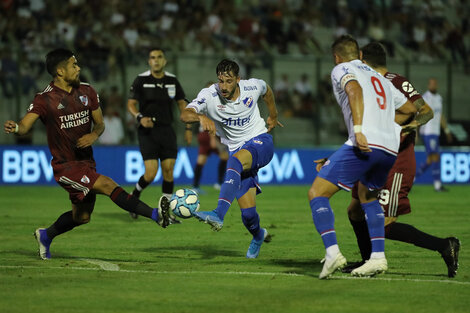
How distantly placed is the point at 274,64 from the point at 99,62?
4.87m

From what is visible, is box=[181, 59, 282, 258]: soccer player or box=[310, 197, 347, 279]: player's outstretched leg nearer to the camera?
box=[310, 197, 347, 279]: player's outstretched leg

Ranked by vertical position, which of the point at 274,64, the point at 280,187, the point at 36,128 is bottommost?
the point at 280,187

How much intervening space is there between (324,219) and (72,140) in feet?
10.0

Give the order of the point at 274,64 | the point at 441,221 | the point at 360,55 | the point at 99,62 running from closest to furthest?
the point at 360,55 < the point at 441,221 < the point at 99,62 < the point at 274,64

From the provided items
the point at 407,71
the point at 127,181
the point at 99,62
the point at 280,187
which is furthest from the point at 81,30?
the point at 407,71

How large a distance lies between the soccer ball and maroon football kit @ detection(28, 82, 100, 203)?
0.94 metres

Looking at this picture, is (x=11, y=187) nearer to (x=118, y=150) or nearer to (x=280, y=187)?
(x=118, y=150)

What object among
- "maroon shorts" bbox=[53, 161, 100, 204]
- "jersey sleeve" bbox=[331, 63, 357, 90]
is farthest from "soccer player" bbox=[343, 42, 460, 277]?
"maroon shorts" bbox=[53, 161, 100, 204]

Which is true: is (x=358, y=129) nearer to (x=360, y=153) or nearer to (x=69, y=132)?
(x=360, y=153)

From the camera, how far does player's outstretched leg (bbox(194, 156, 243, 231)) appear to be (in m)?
8.18

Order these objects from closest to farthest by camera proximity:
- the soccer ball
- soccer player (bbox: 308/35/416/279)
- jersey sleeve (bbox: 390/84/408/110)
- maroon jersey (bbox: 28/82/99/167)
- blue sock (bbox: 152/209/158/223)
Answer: soccer player (bbox: 308/35/416/279) → jersey sleeve (bbox: 390/84/408/110) → the soccer ball → blue sock (bbox: 152/209/158/223) → maroon jersey (bbox: 28/82/99/167)

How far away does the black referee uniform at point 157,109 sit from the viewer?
13461mm

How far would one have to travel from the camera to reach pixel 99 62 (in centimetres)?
2194

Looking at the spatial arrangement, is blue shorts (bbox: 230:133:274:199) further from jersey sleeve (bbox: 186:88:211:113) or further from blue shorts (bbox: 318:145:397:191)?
blue shorts (bbox: 318:145:397:191)
